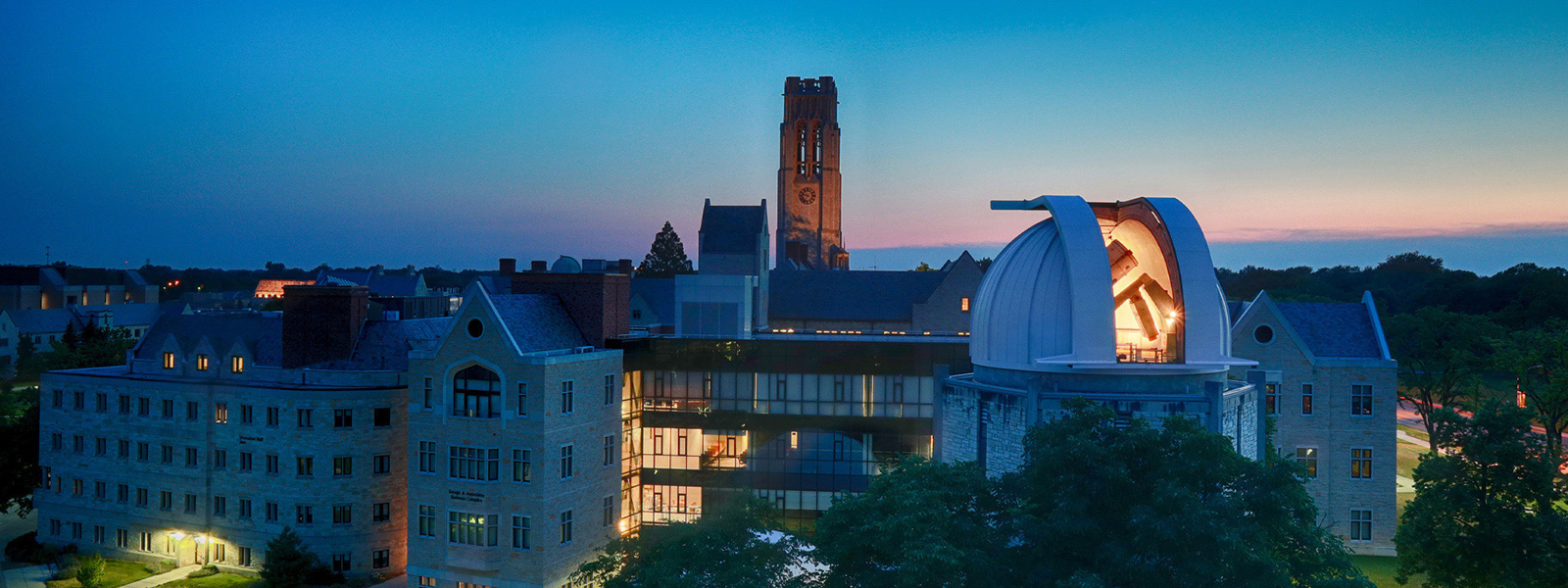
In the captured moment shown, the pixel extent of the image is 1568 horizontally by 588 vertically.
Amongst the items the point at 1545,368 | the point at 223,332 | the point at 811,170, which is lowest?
the point at 1545,368

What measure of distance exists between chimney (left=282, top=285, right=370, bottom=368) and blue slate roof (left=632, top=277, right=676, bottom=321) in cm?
3650

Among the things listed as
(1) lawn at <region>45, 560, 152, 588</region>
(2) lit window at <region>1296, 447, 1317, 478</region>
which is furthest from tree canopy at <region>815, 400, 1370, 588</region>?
(1) lawn at <region>45, 560, 152, 588</region>

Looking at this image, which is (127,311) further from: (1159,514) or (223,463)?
(1159,514)

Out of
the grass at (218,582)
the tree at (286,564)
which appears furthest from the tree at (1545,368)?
the grass at (218,582)

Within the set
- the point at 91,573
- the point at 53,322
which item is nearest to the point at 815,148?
the point at 53,322

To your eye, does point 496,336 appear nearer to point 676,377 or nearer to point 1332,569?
point 676,377

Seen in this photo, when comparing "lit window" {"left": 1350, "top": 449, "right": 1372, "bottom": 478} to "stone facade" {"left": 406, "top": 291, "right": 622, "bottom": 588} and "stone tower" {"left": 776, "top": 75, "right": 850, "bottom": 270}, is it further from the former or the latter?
"stone tower" {"left": 776, "top": 75, "right": 850, "bottom": 270}

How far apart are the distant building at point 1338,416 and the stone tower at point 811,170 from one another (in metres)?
81.0

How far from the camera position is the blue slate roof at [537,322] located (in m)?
40.7

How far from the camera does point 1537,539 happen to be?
31.6 m

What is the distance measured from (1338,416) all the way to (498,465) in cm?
4063

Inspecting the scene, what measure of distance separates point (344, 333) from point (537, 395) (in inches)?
502

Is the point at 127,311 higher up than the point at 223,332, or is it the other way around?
the point at 223,332

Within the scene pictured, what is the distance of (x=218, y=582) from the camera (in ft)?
145
